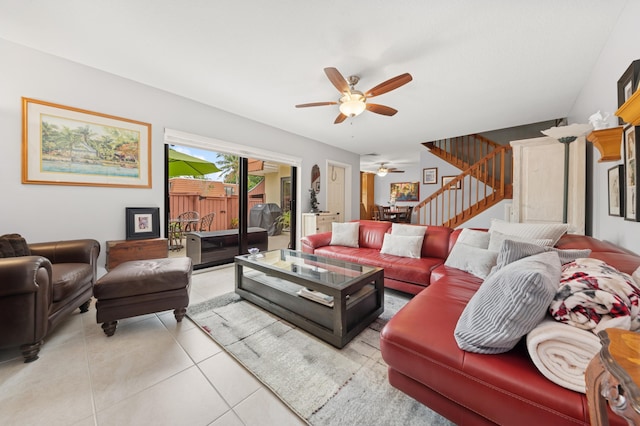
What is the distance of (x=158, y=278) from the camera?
1.91 metres

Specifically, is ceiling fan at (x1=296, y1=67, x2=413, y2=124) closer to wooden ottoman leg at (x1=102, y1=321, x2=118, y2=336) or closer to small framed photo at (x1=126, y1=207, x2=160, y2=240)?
small framed photo at (x1=126, y1=207, x2=160, y2=240)

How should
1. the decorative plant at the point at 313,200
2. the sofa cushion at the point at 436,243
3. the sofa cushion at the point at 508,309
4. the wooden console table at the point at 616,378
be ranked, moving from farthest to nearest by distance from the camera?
the decorative plant at the point at 313,200
the sofa cushion at the point at 436,243
the sofa cushion at the point at 508,309
the wooden console table at the point at 616,378

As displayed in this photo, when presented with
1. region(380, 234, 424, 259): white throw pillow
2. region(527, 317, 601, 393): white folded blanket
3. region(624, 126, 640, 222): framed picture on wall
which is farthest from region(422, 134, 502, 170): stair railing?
region(527, 317, 601, 393): white folded blanket

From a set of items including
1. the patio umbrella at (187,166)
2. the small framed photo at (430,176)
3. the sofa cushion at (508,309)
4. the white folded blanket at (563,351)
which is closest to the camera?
the white folded blanket at (563,351)

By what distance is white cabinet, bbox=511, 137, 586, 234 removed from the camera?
2717 millimetres

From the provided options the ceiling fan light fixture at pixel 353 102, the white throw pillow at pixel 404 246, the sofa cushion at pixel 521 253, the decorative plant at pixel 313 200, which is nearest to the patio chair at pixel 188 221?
the decorative plant at pixel 313 200

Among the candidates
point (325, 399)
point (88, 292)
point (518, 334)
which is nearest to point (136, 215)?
point (88, 292)

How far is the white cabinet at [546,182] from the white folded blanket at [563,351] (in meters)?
2.75

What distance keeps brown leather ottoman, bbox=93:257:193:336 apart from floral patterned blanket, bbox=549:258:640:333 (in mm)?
2368

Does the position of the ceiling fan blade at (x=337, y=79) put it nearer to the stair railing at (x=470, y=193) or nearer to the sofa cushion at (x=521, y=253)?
the sofa cushion at (x=521, y=253)

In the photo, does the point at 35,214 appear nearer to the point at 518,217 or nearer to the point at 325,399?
the point at 325,399

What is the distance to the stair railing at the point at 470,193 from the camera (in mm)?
4715

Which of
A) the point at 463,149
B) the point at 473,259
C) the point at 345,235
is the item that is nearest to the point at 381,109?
the point at 345,235

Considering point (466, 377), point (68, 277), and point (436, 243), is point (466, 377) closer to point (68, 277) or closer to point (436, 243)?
point (436, 243)
